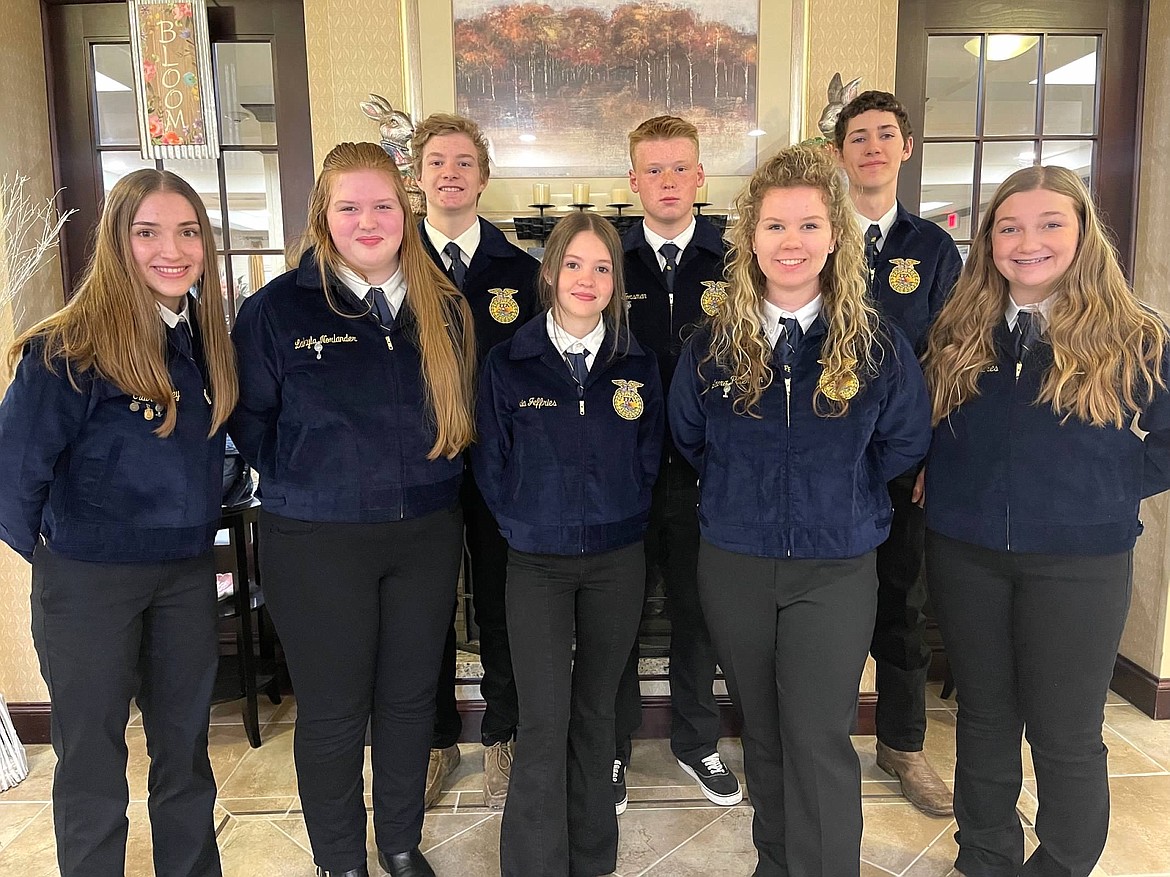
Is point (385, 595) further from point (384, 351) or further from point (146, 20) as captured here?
point (146, 20)

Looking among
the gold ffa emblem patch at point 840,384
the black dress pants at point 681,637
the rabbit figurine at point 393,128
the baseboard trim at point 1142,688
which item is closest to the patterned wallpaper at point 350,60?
the rabbit figurine at point 393,128

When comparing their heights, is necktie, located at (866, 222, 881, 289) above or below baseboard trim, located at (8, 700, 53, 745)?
above

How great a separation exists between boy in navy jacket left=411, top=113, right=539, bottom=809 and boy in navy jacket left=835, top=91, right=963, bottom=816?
0.95 m

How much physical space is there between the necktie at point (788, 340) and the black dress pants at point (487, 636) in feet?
3.17

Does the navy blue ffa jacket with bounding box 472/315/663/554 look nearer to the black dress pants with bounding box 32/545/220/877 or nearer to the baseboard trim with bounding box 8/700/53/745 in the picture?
the black dress pants with bounding box 32/545/220/877

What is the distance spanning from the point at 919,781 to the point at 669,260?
1716 mm

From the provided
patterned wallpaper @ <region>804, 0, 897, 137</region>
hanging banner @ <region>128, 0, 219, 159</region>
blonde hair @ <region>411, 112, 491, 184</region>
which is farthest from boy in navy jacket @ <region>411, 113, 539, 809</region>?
patterned wallpaper @ <region>804, 0, 897, 137</region>

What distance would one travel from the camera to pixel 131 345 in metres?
1.65

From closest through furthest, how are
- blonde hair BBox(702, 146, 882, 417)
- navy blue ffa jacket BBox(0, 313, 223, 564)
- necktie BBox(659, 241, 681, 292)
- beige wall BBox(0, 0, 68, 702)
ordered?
Answer: navy blue ffa jacket BBox(0, 313, 223, 564)
blonde hair BBox(702, 146, 882, 417)
necktie BBox(659, 241, 681, 292)
beige wall BBox(0, 0, 68, 702)

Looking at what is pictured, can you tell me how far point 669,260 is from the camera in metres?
2.31

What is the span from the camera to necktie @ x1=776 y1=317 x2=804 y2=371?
68.4 inches

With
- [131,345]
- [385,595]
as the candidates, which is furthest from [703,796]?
[131,345]

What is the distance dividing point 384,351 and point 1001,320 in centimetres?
139

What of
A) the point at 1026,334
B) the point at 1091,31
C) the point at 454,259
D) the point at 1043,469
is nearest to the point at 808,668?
the point at 1043,469
